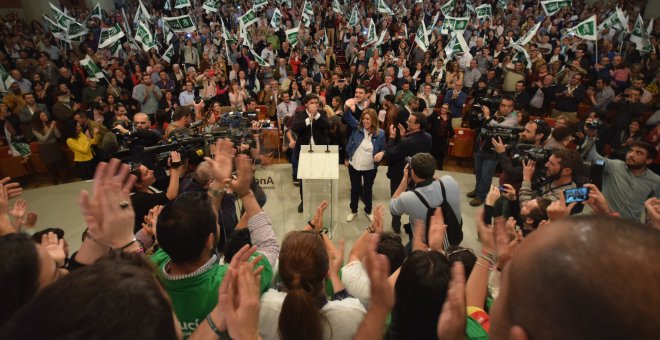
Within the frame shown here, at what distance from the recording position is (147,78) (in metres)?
8.00

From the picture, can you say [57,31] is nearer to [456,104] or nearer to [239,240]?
[456,104]

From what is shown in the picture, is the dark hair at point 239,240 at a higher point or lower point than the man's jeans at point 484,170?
higher

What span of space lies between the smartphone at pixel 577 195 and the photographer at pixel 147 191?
3084 mm

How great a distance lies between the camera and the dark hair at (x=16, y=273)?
1087 mm

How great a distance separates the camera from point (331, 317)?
1653mm

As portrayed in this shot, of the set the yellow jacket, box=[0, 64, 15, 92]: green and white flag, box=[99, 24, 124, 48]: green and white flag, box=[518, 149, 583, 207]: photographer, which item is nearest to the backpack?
box=[518, 149, 583, 207]: photographer

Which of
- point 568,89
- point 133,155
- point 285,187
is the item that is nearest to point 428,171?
point 133,155

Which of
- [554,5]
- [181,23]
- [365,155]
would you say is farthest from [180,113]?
[554,5]

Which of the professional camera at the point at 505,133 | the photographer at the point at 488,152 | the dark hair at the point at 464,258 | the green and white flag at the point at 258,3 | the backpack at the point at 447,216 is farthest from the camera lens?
the green and white flag at the point at 258,3

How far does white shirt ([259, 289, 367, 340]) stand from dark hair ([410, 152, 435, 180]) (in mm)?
1763

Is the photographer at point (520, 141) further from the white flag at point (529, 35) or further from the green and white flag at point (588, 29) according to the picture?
the green and white flag at point (588, 29)

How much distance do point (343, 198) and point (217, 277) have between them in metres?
4.32

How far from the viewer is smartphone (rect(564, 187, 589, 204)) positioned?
2578mm

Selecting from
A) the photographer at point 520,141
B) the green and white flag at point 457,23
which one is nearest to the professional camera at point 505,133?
the photographer at point 520,141
